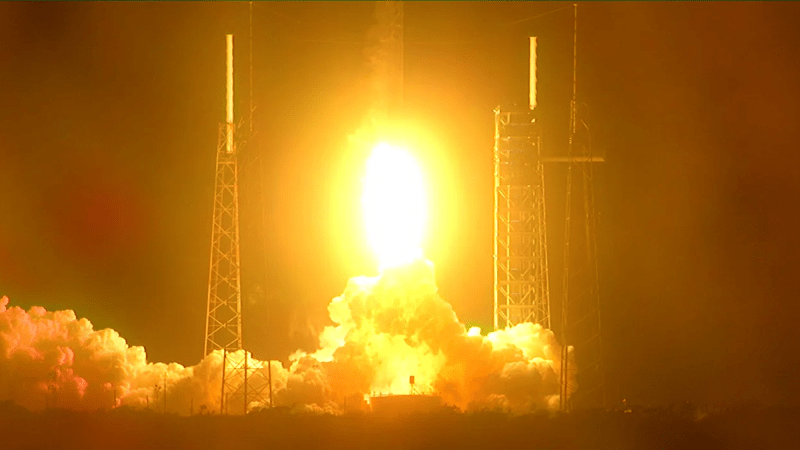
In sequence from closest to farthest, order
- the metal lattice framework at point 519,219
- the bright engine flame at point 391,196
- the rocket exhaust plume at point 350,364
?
1. the rocket exhaust plume at point 350,364
2. the metal lattice framework at point 519,219
3. the bright engine flame at point 391,196

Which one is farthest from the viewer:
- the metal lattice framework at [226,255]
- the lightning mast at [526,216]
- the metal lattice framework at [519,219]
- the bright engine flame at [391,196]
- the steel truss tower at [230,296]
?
the bright engine flame at [391,196]

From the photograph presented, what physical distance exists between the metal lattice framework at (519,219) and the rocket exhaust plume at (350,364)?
6.23 feet

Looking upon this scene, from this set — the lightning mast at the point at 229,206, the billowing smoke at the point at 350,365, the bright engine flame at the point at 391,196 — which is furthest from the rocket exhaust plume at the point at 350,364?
the bright engine flame at the point at 391,196

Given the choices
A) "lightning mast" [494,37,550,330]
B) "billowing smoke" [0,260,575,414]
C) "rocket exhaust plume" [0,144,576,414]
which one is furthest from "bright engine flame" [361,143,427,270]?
"lightning mast" [494,37,550,330]

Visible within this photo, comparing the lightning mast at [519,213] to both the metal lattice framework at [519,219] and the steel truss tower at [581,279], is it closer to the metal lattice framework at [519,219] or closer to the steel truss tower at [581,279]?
the metal lattice framework at [519,219]

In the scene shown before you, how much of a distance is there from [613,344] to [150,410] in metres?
20.2

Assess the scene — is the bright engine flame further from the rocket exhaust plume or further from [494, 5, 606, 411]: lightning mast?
[494, 5, 606, 411]: lightning mast

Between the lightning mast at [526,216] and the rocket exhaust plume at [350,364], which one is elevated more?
the lightning mast at [526,216]

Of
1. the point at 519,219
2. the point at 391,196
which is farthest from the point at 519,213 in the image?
the point at 391,196

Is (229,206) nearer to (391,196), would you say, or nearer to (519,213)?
(391,196)

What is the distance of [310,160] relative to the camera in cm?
6309

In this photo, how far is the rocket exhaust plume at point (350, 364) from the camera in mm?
56750

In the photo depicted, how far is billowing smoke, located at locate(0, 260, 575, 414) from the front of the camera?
186ft

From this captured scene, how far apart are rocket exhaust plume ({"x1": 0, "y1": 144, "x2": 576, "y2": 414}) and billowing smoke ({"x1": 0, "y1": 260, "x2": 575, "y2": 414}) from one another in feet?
0.11
